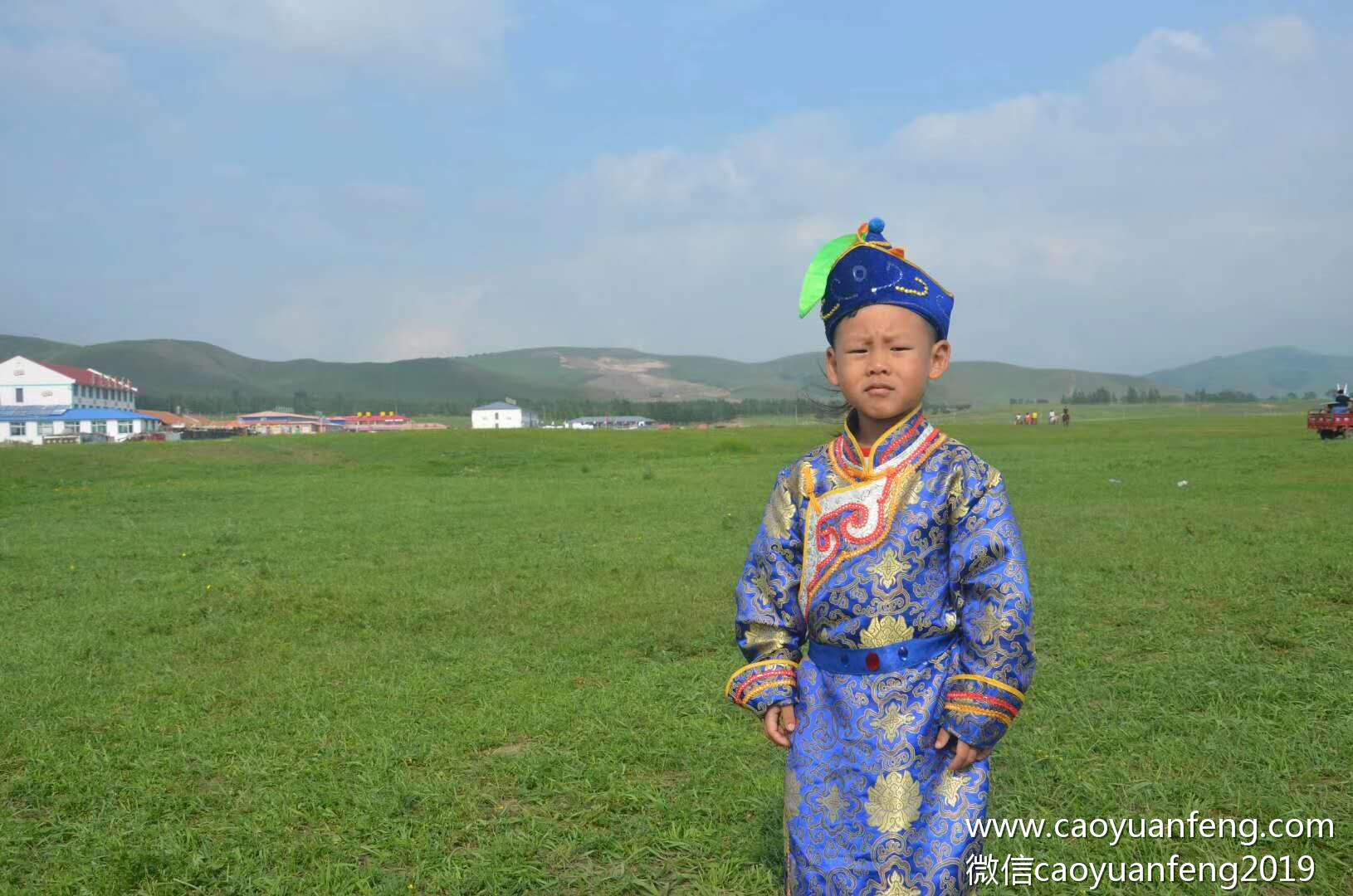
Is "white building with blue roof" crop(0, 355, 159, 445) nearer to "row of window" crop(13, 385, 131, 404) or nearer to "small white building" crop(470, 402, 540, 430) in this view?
"row of window" crop(13, 385, 131, 404)

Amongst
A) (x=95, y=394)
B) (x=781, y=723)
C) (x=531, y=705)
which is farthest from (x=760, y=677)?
(x=95, y=394)

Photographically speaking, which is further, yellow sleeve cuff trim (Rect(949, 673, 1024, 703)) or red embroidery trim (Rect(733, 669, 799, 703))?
red embroidery trim (Rect(733, 669, 799, 703))

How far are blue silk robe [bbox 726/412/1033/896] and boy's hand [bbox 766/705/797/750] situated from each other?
28mm

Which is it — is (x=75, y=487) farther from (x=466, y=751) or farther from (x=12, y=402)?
(x=12, y=402)

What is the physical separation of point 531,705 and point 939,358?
464 cm

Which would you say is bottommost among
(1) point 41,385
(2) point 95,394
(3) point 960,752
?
(3) point 960,752

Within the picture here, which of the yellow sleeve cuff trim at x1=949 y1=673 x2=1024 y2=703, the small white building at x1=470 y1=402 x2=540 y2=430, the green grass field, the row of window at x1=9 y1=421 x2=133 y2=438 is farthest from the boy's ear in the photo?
the small white building at x1=470 y1=402 x2=540 y2=430

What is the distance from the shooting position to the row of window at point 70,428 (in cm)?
8488

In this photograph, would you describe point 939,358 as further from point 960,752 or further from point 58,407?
point 58,407

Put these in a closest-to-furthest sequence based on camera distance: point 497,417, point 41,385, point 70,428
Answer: point 70,428 < point 41,385 < point 497,417

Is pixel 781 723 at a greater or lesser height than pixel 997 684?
lesser

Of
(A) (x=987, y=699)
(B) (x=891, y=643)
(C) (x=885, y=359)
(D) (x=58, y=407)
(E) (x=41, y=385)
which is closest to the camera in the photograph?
(A) (x=987, y=699)

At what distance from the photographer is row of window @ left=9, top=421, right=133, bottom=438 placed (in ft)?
278

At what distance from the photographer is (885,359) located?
9.88ft
